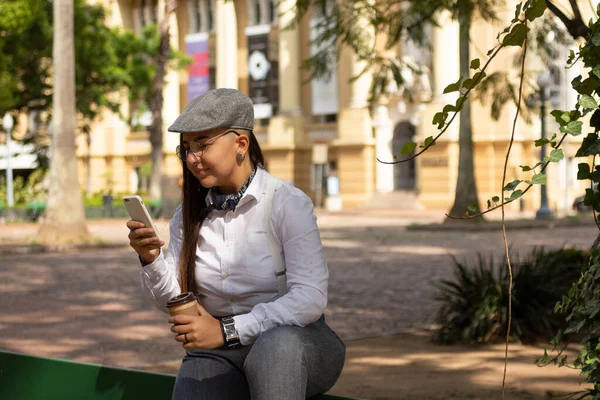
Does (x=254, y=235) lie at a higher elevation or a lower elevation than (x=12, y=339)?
higher

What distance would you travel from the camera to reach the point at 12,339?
365 inches

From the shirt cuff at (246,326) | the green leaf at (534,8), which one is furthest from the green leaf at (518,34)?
the shirt cuff at (246,326)

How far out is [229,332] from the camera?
139 inches

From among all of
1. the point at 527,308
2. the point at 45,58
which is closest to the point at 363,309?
the point at 527,308

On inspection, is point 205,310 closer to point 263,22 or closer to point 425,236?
point 425,236

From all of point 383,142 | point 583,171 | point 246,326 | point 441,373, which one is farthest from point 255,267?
point 383,142

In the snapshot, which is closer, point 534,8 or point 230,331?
point 534,8

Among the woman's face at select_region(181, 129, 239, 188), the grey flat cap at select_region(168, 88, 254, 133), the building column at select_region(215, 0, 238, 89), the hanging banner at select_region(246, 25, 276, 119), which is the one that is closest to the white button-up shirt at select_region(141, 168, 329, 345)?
the woman's face at select_region(181, 129, 239, 188)

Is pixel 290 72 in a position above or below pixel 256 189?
above

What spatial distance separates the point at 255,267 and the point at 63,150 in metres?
18.4

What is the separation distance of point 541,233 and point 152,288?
73.2 ft

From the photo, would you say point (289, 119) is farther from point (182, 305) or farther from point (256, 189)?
point (182, 305)

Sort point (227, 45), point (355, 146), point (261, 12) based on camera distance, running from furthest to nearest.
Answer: point (227, 45), point (261, 12), point (355, 146)

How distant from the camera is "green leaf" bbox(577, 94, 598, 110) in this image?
320 centimetres
